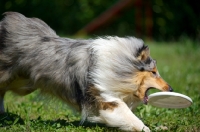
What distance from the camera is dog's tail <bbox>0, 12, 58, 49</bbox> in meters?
6.07

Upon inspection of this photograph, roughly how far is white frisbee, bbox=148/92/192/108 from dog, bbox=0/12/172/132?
11cm

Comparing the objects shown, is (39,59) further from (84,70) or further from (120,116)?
(120,116)

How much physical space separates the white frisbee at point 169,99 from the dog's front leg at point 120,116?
417mm

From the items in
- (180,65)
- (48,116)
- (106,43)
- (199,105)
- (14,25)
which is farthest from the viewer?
(180,65)

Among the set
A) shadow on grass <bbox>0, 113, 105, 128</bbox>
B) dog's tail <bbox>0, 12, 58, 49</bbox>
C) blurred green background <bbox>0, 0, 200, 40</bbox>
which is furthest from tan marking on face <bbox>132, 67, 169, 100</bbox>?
blurred green background <bbox>0, 0, 200, 40</bbox>

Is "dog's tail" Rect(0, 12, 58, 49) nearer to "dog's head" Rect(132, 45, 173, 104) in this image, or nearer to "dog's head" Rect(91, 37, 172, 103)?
"dog's head" Rect(91, 37, 172, 103)

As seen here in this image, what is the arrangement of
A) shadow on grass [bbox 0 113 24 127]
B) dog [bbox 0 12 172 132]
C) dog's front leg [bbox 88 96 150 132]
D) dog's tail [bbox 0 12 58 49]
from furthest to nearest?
1. dog's tail [bbox 0 12 58 49]
2. shadow on grass [bbox 0 113 24 127]
3. dog [bbox 0 12 172 132]
4. dog's front leg [bbox 88 96 150 132]

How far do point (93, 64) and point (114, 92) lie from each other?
45 cm

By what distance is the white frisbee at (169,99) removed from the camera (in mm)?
5462

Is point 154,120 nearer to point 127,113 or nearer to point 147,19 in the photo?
point 127,113

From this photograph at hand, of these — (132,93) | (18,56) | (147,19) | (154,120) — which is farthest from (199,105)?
(147,19)

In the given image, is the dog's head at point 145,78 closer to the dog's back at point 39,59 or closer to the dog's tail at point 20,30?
the dog's back at point 39,59

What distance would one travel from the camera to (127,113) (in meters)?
5.36

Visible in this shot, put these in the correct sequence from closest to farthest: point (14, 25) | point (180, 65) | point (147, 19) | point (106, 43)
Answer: point (106, 43)
point (14, 25)
point (180, 65)
point (147, 19)
